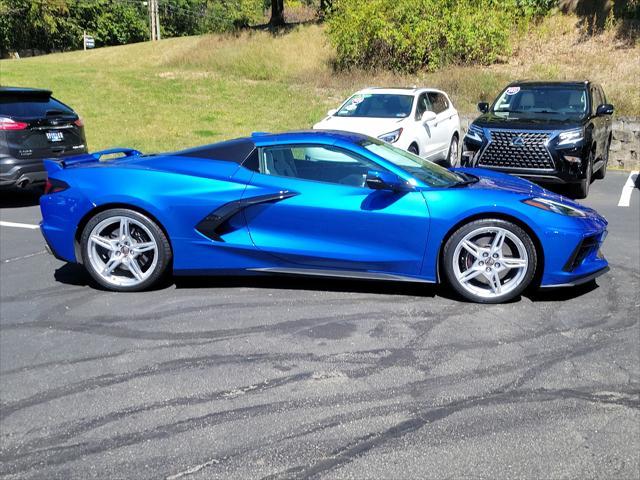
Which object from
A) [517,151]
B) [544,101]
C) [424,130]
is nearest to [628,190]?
[544,101]

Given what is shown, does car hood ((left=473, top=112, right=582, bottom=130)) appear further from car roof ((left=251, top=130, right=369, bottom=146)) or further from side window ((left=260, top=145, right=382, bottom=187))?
side window ((left=260, top=145, right=382, bottom=187))

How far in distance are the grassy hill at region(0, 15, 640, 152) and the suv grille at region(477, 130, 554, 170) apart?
7.14 m

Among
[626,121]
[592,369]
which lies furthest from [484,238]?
[626,121]

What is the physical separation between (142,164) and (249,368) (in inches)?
98.3

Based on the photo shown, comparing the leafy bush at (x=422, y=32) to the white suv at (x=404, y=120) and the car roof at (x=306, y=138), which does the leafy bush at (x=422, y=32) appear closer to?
the white suv at (x=404, y=120)

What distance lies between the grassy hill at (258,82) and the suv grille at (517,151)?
23.4 ft

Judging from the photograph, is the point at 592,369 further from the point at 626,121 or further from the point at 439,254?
the point at 626,121

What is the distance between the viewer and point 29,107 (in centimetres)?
977

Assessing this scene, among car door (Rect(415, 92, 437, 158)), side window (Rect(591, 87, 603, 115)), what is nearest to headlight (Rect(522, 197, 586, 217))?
car door (Rect(415, 92, 437, 158))

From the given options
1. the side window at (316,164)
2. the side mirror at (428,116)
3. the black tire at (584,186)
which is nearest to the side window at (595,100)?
the black tire at (584,186)

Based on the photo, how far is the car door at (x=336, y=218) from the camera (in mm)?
5355

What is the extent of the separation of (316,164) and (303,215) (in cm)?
52

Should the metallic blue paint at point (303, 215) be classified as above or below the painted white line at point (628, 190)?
above

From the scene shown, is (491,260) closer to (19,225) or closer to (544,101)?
(19,225)
